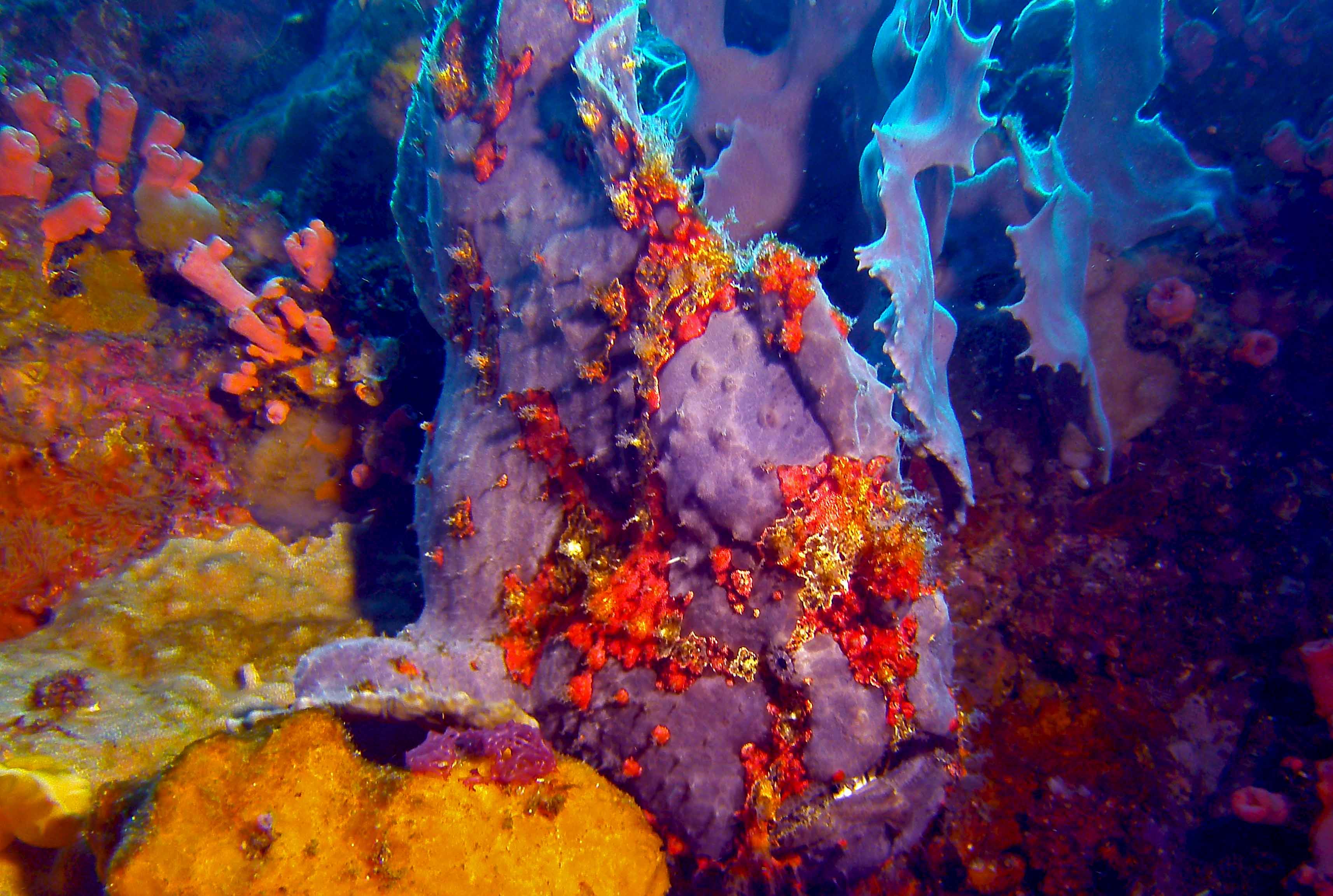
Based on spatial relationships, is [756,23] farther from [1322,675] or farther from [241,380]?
[1322,675]

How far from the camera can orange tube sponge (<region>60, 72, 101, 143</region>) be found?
15.1ft

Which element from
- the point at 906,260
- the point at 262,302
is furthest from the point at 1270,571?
the point at 262,302

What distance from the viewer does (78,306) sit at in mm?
4090

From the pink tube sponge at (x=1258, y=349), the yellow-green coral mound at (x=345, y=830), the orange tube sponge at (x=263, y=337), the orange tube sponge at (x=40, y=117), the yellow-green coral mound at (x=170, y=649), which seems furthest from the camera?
the orange tube sponge at (x=40, y=117)

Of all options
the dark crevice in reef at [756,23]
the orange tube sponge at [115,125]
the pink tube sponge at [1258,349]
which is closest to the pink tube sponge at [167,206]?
the orange tube sponge at [115,125]

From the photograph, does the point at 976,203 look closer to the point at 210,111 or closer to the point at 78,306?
the point at 78,306

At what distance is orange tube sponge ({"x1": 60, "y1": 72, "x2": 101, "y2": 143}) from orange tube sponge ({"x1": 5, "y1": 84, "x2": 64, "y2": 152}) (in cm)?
8

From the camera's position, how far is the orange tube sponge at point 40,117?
4422 mm

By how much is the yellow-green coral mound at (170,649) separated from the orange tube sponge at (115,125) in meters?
3.27

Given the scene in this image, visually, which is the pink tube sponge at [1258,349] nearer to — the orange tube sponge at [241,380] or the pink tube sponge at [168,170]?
the orange tube sponge at [241,380]

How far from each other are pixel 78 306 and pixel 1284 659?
7798mm

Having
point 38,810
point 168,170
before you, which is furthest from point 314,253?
point 38,810

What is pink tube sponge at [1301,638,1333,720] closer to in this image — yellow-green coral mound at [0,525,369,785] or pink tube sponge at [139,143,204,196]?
yellow-green coral mound at [0,525,369,785]

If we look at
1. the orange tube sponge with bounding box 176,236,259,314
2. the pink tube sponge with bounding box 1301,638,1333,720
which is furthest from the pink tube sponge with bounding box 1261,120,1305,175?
the orange tube sponge with bounding box 176,236,259,314
